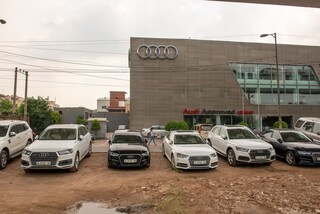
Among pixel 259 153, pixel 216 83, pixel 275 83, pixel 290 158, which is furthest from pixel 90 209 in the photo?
pixel 275 83

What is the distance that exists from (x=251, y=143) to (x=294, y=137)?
3064mm

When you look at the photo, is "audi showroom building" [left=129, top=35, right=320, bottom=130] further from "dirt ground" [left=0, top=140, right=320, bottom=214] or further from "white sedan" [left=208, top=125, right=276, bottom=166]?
"dirt ground" [left=0, top=140, right=320, bottom=214]

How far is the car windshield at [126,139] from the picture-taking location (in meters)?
13.4

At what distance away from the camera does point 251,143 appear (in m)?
13.2

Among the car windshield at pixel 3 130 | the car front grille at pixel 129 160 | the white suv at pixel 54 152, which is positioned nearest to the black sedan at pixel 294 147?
the car front grille at pixel 129 160

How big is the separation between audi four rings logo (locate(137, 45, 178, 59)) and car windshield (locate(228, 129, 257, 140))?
32032 mm

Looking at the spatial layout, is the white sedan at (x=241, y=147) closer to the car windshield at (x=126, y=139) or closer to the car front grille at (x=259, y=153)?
the car front grille at (x=259, y=153)

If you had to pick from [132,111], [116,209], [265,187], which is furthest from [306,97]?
[116,209]

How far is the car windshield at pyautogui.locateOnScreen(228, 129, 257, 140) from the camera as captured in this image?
1426 cm

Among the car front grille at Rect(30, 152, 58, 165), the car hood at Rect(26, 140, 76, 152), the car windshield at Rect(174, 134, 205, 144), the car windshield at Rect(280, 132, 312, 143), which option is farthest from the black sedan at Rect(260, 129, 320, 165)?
the car front grille at Rect(30, 152, 58, 165)

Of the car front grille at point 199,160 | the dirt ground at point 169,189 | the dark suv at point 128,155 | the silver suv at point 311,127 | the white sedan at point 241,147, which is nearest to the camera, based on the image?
the dirt ground at point 169,189

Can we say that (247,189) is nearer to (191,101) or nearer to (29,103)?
(29,103)

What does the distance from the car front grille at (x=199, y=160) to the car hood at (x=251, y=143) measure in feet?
6.85

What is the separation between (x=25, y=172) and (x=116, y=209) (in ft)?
20.3
